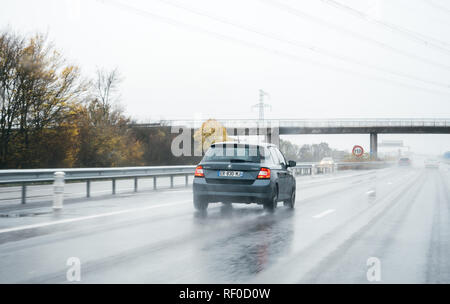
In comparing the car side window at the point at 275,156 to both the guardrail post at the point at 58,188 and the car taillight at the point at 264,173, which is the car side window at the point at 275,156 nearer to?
the car taillight at the point at 264,173

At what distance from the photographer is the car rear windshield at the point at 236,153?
11188 millimetres

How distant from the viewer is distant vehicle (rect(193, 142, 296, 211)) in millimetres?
10906

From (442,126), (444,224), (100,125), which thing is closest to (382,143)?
(442,126)

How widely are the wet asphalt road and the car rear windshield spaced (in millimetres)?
1287

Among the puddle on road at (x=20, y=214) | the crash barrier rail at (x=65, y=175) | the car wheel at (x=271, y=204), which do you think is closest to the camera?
the puddle on road at (x=20, y=214)

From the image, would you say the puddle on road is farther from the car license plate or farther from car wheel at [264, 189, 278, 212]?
car wheel at [264, 189, 278, 212]

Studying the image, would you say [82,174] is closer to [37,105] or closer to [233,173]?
[233,173]

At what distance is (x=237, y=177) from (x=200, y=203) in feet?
3.87

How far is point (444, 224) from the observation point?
33.7ft

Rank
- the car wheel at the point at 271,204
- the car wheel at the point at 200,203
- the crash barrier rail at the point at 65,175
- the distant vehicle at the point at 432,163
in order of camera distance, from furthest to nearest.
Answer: the distant vehicle at the point at 432,163
the crash barrier rail at the point at 65,175
the car wheel at the point at 200,203
the car wheel at the point at 271,204

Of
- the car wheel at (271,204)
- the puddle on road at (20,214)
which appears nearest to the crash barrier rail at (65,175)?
the puddle on road at (20,214)

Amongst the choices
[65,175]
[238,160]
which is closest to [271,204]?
[238,160]

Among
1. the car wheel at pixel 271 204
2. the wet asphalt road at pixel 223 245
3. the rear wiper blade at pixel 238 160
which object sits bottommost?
the wet asphalt road at pixel 223 245

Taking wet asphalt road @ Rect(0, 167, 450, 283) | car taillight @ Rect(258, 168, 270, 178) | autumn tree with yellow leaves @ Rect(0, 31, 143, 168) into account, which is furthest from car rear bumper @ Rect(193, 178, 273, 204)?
autumn tree with yellow leaves @ Rect(0, 31, 143, 168)
